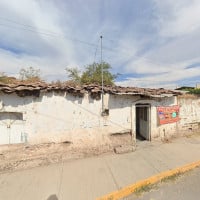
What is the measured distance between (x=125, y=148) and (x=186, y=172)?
8.23 ft

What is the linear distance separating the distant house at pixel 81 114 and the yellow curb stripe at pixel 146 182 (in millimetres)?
2631

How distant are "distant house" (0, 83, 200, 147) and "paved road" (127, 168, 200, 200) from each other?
3.06 metres

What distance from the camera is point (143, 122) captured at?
30.8 feet

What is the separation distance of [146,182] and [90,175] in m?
1.73

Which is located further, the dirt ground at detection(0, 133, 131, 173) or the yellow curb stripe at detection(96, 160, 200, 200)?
the dirt ground at detection(0, 133, 131, 173)

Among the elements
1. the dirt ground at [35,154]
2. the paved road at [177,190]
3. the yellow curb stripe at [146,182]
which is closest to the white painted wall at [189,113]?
the yellow curb stripe at [146,182]

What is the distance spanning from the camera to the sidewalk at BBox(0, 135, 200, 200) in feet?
14.1

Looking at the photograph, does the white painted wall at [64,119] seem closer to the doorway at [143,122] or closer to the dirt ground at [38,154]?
the dirt ground at [38,154]

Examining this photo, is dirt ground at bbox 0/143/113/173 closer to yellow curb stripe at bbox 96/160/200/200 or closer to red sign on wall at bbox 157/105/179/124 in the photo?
yellow curb stripe at bbox 96/160/200/200

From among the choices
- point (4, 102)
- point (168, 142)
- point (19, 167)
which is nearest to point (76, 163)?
point (19, 167)

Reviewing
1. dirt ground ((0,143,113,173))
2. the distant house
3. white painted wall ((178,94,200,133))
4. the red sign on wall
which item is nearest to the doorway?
the distant house

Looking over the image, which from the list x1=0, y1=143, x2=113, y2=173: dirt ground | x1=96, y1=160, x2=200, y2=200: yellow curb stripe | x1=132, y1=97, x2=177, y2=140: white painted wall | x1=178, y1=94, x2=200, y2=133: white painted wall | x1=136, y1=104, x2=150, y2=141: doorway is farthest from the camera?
x1=178, y1=94, x2=200, y2=133: white painted wall

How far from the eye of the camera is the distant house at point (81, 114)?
5699 mm

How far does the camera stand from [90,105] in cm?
684
